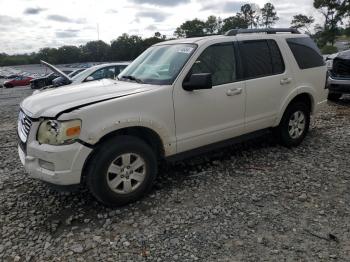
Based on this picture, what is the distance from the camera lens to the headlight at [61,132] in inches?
137

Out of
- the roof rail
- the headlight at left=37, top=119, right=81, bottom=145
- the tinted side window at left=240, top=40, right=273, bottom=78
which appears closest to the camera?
the headlight at left=37, top=119, right=81, bottom=145

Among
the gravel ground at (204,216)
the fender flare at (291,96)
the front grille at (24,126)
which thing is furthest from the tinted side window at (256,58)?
the front grille at (24,126)

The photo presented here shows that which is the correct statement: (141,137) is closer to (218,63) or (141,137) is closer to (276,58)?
(218,63)

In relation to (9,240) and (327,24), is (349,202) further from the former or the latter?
(327,24)

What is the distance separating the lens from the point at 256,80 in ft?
16.4

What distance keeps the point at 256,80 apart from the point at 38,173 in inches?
121

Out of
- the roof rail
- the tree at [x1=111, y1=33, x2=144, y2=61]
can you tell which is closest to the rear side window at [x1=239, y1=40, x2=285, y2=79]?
the roof rail

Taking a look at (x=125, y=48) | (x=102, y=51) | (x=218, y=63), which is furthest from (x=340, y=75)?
(x=102, y=51)

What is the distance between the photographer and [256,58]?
5.09 metres

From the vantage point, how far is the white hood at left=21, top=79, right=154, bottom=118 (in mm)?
3641

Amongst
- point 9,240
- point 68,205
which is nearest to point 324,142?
point 68,205

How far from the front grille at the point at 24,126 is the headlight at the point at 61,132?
292 millimetres

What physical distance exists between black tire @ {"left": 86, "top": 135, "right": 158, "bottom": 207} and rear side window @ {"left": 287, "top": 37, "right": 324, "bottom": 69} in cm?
298

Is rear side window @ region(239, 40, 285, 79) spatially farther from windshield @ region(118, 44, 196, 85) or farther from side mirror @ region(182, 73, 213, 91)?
side mirror @ region(182, 73, 213, 91)
